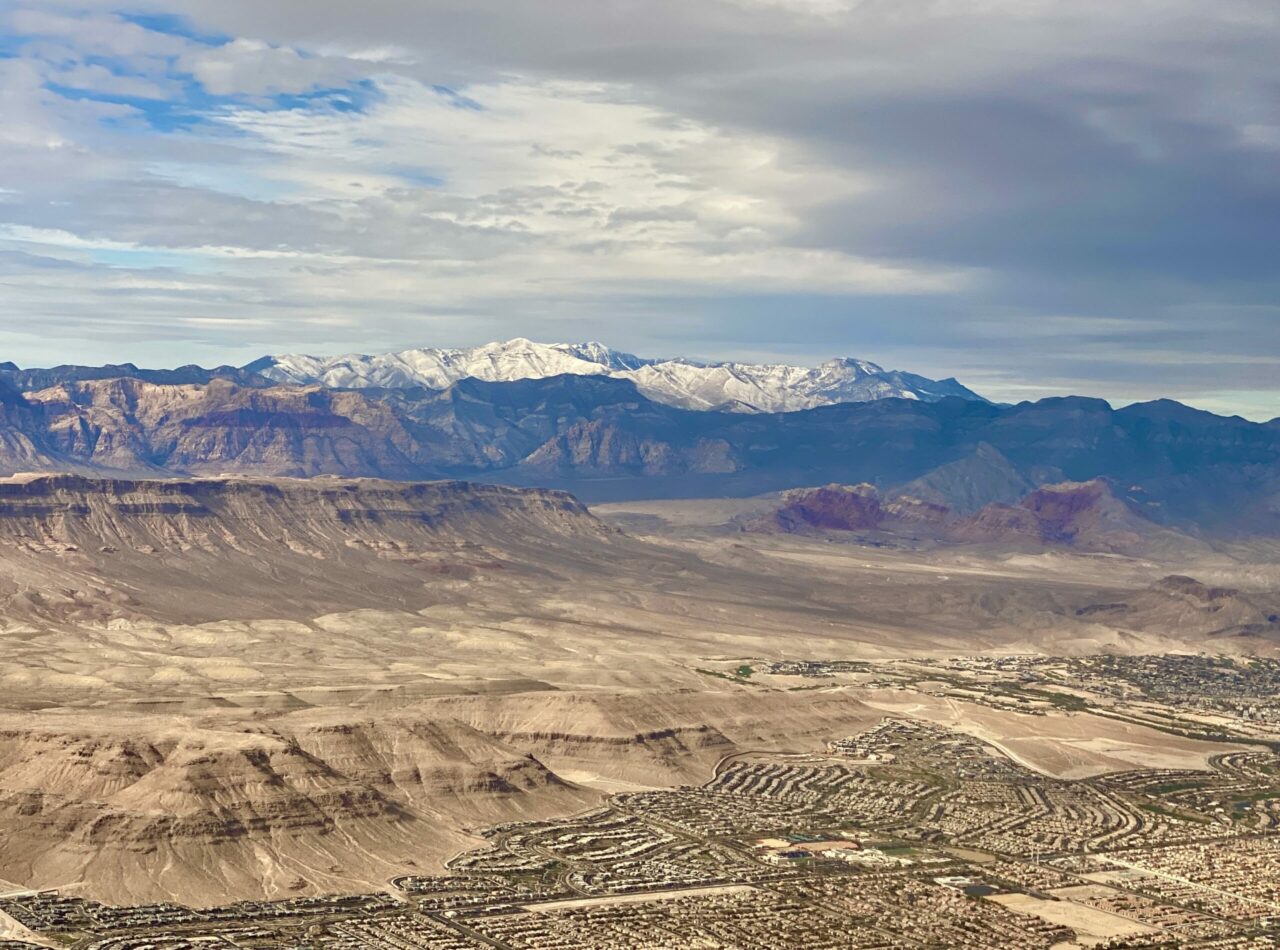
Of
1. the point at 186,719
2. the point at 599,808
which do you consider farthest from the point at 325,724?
the point at 599,808

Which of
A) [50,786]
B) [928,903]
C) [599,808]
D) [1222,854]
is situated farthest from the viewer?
[599,808]

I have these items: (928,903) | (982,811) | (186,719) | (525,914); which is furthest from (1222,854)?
(186,719)

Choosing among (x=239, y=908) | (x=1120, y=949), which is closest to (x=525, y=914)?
(x=239, y=908)

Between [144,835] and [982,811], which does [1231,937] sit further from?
[144,835]

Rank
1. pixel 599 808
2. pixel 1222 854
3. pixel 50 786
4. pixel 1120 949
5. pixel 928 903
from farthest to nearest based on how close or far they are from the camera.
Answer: pixel 599 808 < pixel 1222 854 < pixel 50 786 < pixel 928 903 < pixel 1120 949

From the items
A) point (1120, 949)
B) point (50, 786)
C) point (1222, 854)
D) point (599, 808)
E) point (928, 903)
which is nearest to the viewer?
point (1120, 949)

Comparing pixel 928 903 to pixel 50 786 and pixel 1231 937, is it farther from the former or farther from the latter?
pixel 50 786

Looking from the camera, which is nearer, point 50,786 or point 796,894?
point 796,894

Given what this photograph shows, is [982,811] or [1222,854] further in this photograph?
[982,811]
